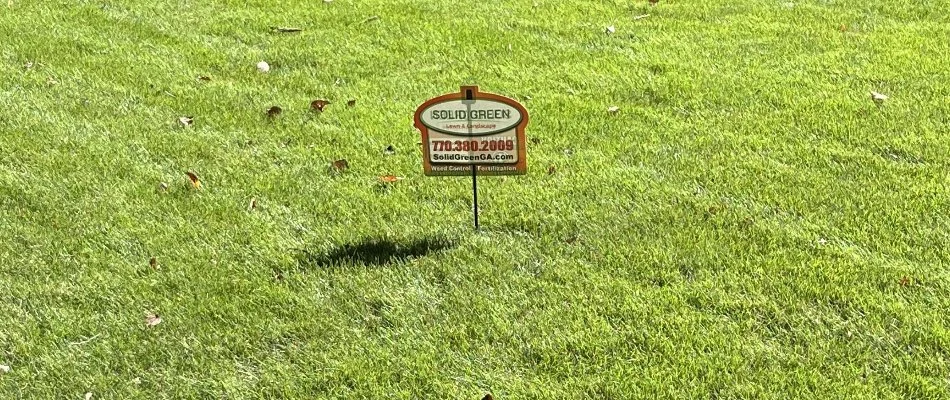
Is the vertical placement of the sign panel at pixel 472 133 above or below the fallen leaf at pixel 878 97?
above

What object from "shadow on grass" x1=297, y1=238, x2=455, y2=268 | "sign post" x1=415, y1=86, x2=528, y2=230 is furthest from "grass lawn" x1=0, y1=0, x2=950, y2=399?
"sign post" x1=415, y1=86, x2=528, y2=230

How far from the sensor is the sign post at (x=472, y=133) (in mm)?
3348

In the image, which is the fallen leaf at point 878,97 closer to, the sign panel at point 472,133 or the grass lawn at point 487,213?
the grass lawn at point 487,213

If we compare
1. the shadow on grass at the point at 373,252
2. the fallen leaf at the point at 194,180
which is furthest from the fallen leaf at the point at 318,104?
the shadow on grass at the point at 373,252

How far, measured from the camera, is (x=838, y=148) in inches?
170

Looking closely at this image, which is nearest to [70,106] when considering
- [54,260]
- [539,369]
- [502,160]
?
[54,260]

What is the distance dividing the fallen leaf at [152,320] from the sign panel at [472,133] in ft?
3.29

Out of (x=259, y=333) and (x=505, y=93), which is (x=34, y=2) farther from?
(x=259, y=333)

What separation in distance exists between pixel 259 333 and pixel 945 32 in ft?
13.8

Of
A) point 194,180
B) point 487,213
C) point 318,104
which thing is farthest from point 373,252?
point 318,104

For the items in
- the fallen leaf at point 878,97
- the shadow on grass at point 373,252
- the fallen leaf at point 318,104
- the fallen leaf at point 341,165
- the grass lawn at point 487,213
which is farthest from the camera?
the fallen leaf at point 318,104

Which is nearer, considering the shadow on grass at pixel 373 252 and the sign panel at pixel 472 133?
the sign panel at pixel 472 133

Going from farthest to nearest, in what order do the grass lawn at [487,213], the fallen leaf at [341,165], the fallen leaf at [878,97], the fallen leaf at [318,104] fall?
1. the fallen leaf at [318,104]
2. the fallen leaf at [878,97]
3. the fallen leaf at [341,165]
4. the grass lawn at [487,213]

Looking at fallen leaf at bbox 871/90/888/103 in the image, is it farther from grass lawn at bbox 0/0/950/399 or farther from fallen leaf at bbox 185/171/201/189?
fallen leaf at bbox 185/171/201/189
